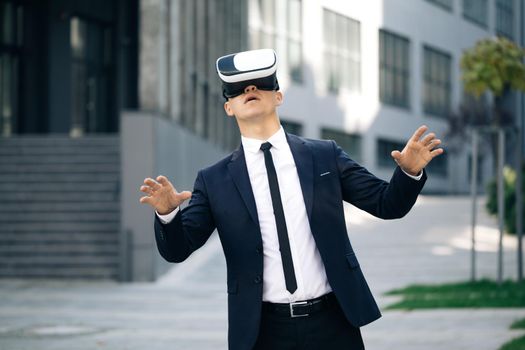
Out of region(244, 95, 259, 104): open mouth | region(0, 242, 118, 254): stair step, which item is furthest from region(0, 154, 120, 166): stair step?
region(244, 95, 259, 104): open mouth

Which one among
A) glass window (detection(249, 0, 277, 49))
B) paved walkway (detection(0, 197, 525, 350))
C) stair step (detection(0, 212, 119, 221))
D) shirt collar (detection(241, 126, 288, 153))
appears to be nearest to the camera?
shirt collar (detection(241, 126, 288, 153))

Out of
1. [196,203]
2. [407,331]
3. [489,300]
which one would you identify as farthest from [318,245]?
[489,300]

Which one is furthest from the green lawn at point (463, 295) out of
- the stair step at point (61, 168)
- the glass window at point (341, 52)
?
the glass window at point (341, 52)

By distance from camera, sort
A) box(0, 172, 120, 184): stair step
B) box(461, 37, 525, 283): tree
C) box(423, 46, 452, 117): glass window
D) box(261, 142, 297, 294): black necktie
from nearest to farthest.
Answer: box(261, 142, 297, 294): black necktie
box(461, 37, 525, 283): tree
box(0, 172, 120, 184): stair step
box(423, 46, 452, 117): glass window

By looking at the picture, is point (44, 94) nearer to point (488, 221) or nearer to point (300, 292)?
point (488, 221)

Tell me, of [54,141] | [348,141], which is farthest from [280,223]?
[348,141]

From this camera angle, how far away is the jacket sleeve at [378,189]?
190 inches

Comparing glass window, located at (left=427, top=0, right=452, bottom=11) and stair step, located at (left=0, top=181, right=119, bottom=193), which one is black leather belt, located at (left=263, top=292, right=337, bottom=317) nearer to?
stair step, located at (left=0, top=181, right=119, bottom=193)

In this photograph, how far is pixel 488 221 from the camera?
29.7 meters

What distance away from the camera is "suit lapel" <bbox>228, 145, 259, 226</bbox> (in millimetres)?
4906

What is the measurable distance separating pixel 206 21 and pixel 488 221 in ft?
30.7

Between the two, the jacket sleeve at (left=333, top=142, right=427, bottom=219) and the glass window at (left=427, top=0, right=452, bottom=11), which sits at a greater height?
the glass window at (left=427, top=0, right=452, bottom=11)

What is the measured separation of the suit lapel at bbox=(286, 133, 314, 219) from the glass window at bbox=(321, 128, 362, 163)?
157ft

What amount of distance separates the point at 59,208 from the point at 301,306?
16745 mm
